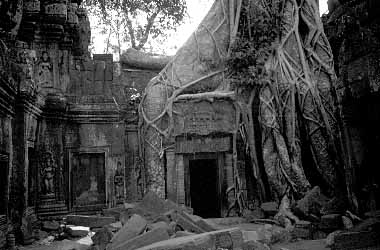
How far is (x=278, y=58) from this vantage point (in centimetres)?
841

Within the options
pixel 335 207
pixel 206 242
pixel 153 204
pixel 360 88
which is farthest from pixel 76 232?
pixel 360 88

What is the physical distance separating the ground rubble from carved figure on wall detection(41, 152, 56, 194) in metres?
0.66

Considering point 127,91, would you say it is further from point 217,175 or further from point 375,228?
point 375,228

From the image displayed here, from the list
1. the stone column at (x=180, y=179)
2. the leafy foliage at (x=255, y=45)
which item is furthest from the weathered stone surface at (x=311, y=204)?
the leafy foliage at (x=255, y=45)

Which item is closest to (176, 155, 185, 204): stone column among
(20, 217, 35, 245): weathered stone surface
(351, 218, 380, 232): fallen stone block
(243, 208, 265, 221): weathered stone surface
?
(243, 208, 265, 221): weathered stone surface

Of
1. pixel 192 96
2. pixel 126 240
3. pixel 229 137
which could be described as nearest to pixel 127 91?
pixel 192 96

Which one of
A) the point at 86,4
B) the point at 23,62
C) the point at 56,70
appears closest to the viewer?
the point at 23,62

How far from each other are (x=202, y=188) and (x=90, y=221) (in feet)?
15.8

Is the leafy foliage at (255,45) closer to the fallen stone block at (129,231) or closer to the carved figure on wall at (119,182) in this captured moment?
the carved figure on wall at (119,182)

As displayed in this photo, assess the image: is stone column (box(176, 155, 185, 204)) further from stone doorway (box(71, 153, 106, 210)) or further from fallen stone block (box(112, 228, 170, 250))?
fallen stone block (box(112, 228, 170, 250))

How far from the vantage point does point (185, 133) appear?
838cm

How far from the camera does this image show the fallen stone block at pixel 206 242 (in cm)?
412

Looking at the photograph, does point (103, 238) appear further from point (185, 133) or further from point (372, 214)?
point (185, 133)

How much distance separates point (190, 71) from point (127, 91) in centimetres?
166
